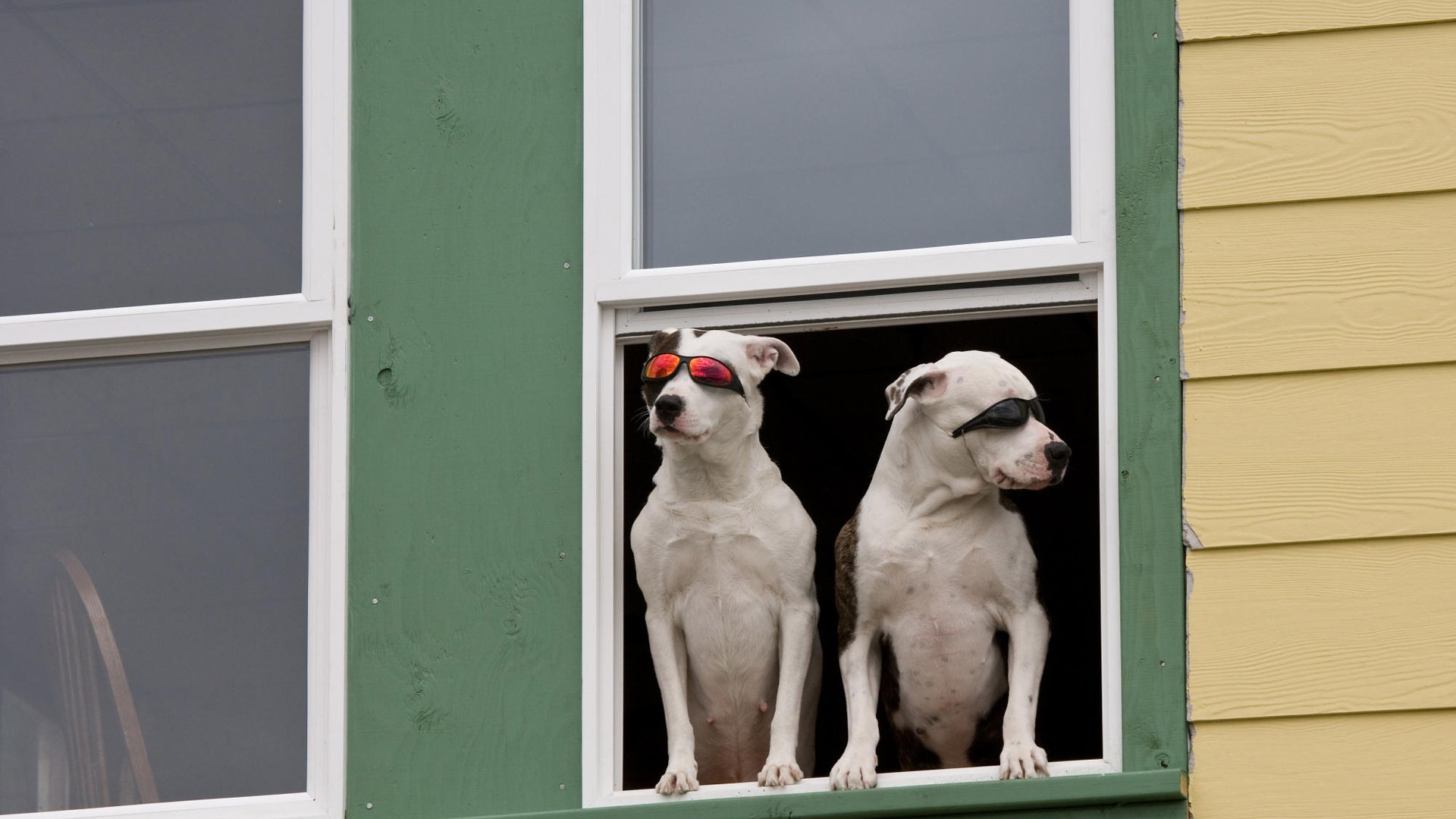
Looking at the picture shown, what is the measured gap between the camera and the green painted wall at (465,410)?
5.27m

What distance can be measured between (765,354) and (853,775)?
1.12 m

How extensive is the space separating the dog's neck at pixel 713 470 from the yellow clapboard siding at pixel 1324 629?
4.08 feet

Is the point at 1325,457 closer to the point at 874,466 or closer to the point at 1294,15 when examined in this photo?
the point at 1294,15

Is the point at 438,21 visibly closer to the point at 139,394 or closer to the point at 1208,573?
the point at 139,394

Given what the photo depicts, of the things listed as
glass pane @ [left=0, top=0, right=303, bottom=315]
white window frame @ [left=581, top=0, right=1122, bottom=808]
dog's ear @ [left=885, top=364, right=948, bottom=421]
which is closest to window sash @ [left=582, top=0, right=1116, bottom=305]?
white window frame @ [left=581, top=0, right=1122, bottom=808]

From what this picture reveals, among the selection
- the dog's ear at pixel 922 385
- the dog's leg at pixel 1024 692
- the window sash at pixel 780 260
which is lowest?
the dog's leg at pixel 1024 692

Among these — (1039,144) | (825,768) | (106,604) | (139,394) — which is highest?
(1039,144)

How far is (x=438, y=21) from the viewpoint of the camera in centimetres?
575

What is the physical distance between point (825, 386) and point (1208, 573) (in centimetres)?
294

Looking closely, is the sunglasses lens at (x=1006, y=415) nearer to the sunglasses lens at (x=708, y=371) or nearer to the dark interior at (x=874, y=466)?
the sunglasses lens at (x=708, y=371)

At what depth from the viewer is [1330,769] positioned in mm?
4754

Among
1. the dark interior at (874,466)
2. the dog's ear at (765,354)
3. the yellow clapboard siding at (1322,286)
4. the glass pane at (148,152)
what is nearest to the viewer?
the yellow clapboard siding at (1322,286)

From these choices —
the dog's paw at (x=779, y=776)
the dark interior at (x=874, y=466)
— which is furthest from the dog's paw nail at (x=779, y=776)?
the dark interior at (x=874, y=466)

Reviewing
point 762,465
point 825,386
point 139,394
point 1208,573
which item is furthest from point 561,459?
point 825,386
